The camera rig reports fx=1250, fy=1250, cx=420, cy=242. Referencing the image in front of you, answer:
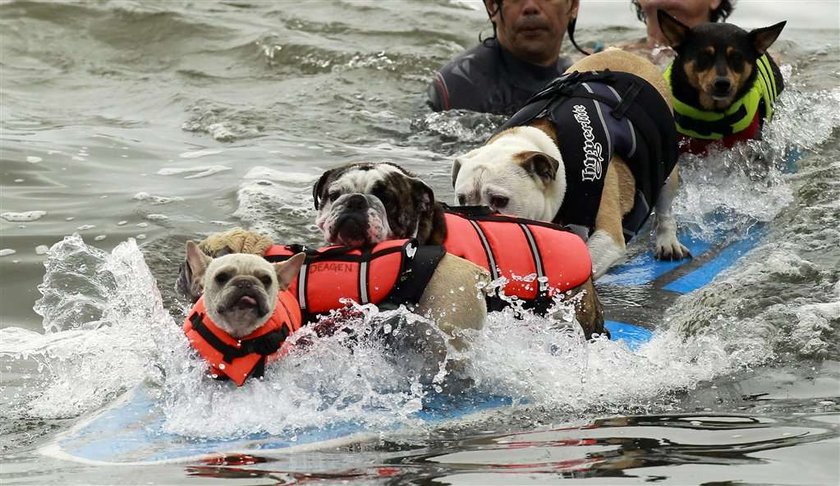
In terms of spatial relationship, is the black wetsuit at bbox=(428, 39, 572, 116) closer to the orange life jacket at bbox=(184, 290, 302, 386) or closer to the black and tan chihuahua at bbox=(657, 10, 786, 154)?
the black and tan chihuahua at bbox=(657, 10, 786, 154)

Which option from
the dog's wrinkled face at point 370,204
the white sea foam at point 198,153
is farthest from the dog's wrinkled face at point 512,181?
the white sea foam at point 198,153

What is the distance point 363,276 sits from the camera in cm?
469

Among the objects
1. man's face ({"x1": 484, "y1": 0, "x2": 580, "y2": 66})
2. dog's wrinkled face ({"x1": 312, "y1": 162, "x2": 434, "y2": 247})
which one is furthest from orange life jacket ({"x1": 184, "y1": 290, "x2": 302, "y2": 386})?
man's face ({"x1": 484, "y1": 0, "x2": 580, "y2": 66})

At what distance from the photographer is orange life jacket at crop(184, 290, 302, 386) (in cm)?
439

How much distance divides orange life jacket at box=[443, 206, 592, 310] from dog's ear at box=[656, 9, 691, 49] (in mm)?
2603

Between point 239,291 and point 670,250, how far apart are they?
343 centimetres

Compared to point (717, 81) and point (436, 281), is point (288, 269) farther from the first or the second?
point (717, 81)

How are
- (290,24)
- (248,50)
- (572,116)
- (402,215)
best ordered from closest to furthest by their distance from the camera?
(402,215) < (572,116) < (248,50) < (290,24)

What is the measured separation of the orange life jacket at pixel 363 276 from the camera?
4.68 metres

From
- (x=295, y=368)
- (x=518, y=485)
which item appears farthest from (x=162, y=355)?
(x=518, y=485)

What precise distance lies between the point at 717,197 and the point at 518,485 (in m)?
4.41

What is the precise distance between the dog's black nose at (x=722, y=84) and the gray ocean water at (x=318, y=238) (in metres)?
0.50

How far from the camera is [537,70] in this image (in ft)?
32.2

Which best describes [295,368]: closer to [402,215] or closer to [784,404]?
[402,215]
